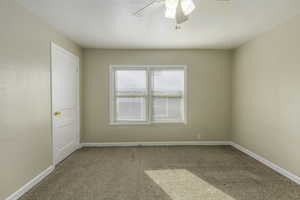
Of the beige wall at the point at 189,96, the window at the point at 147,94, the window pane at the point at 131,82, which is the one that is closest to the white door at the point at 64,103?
the beige wall at the point at 189,96

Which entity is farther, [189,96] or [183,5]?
[189,96]

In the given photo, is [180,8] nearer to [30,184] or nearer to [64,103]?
[64,103]

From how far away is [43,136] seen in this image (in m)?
2.54

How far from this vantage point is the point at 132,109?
13.7 feet

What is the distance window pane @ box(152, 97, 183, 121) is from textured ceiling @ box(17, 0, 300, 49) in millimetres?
1388

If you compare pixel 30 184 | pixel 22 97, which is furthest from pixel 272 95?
pixel 30 184

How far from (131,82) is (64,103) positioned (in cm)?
163

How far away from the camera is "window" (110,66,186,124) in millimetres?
4125

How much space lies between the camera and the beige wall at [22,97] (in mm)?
1844

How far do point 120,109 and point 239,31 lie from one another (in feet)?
10.2

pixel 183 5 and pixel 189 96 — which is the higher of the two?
pixel 183 5

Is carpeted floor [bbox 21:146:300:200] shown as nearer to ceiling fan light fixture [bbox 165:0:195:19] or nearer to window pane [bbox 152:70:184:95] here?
window pane [bbox 152:70:184:95]

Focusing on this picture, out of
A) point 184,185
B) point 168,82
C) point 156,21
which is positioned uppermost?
point 156,21

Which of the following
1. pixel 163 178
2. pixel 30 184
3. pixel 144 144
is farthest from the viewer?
pixel 144 144
